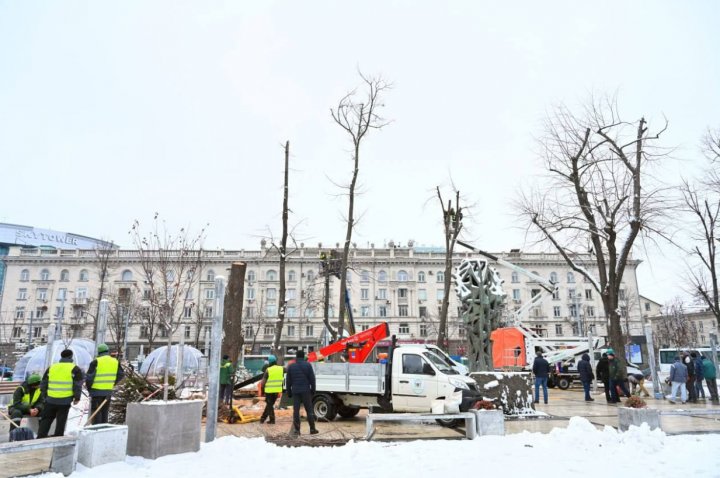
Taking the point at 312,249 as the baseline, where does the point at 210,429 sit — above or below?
below

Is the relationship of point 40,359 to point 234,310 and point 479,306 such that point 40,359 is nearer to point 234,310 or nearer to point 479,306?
point 234,310

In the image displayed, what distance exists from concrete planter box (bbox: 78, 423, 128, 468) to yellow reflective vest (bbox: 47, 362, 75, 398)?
149 cm

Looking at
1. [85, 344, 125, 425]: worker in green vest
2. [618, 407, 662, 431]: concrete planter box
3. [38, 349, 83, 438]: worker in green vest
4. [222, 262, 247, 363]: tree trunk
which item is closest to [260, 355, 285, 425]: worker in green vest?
[222, 262, 247, 363]: tree trunk

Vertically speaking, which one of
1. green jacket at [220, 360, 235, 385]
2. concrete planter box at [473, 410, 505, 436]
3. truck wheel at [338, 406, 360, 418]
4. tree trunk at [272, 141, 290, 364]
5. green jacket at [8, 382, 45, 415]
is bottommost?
truck wheel at [338, 406, 360, 418]

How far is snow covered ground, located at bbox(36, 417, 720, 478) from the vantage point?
671cm

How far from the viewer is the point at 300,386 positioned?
33.9 ft

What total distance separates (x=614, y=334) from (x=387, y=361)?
11.9 metres

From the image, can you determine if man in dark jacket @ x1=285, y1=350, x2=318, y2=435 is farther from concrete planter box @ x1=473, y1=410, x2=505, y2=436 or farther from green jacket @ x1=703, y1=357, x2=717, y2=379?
green jacket @ x1=703, y1=357, x2=717, y2=379

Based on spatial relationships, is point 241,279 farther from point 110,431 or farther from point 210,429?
point 110,431

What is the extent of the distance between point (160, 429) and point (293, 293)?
6169 centimetres

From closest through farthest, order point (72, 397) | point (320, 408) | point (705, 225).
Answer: point (72, 397), point (320, 408), point (705, 225)

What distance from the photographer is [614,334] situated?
64.7 feet

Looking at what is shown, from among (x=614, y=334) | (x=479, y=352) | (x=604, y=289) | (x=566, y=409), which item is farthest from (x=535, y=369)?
(x=604, y=289)

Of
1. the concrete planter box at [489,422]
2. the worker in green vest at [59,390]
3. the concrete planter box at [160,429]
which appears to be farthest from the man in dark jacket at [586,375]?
the worker in green vest at [59,390]
